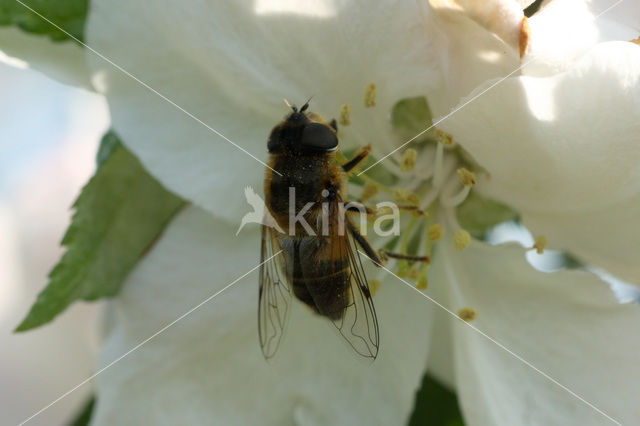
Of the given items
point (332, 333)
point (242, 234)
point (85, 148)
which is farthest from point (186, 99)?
point (85, 148)

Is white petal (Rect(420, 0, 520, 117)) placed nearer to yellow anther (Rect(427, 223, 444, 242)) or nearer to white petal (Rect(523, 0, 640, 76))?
white petal (Rect(523, 0, 640, 76))

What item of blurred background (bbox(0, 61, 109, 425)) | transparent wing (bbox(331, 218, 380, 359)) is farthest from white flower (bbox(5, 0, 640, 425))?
blurred background (bbox(0, 61, 109, 425))

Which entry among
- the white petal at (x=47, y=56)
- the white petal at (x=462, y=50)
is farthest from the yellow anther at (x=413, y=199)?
the white petal at (x=47, y=56)

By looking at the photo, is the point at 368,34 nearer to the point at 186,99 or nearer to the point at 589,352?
the point at 186,99

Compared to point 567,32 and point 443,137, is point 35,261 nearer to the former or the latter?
point 443,137

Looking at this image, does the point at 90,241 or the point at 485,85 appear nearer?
the point at 485,85

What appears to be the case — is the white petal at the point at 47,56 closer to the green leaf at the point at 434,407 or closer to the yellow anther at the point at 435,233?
the yellow anther at the point at 435,233
